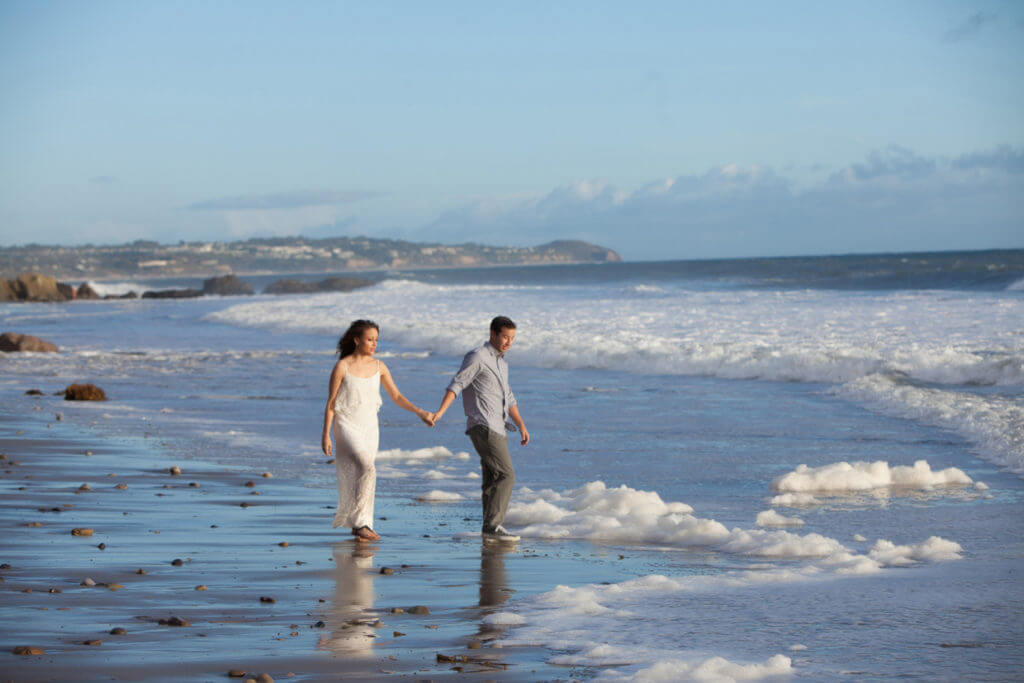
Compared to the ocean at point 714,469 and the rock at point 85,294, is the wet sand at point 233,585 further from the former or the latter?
the rock at point 85,294

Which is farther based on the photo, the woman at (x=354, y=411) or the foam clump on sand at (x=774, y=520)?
the foam clump on sand at (x=774, y=520)

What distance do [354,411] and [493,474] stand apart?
1.09 metres

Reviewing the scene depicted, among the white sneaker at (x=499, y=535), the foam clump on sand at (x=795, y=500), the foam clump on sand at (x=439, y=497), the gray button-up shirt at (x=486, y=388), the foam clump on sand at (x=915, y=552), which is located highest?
the gray button-up shirt at (x=486, y=388)

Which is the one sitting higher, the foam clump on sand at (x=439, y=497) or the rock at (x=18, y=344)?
the rock at (x=18, y=344)

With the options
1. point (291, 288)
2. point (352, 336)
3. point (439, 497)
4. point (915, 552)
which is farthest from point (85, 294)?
point (915, 552)

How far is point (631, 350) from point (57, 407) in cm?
1129

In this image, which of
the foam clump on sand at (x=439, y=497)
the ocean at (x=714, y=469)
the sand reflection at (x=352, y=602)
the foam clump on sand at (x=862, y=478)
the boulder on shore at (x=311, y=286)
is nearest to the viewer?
the sand reflection at (x=352, y=602)

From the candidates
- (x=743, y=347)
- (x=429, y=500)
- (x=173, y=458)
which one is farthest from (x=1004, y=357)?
(x=173, y=458)

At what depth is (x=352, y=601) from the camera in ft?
18.6

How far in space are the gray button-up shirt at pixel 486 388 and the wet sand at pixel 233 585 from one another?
0.82 m

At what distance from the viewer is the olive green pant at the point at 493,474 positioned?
763 centimetres

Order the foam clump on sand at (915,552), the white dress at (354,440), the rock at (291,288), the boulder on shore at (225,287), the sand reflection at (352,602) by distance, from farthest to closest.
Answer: the boulder on shore at (225,287) → the rock at (291,288) → the white dress at (354,440) → the foam clump on sand at (915,552) → the sand reflection at (352,602)

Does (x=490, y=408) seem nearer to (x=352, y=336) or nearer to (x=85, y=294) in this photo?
(x=352, y=336)

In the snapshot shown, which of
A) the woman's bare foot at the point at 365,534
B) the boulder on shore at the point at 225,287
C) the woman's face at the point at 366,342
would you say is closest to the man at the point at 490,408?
the woman's face at the point at 366,342
